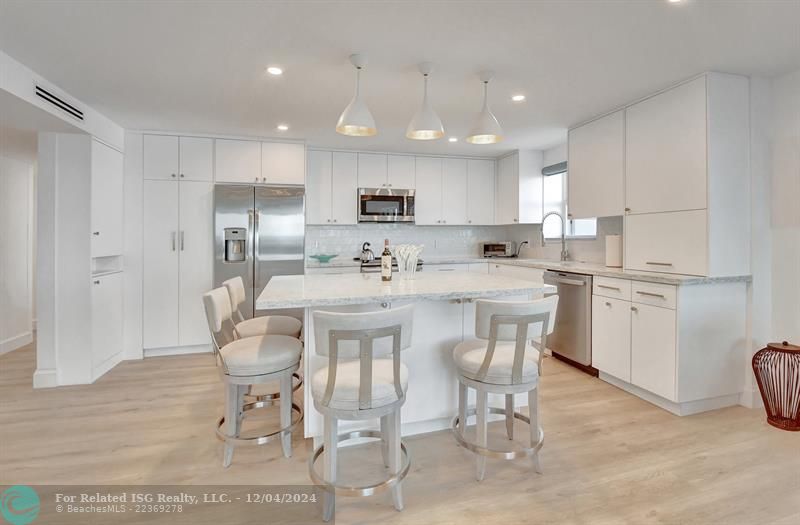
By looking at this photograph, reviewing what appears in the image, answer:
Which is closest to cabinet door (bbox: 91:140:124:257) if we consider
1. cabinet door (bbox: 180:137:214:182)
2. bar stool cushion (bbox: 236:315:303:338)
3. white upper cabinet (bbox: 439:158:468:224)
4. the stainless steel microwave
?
cabinet door (bbox: 180:137:214:182)

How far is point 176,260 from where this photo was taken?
13.5ft

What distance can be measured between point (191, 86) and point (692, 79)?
11.6 feet

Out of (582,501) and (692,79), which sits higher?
(692,79)

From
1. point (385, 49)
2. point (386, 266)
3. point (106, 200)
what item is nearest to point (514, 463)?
point (386, 266)

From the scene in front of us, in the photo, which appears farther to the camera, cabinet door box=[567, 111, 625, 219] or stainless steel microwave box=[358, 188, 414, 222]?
stainless steel microwave box=[358, 188, 414, 222]

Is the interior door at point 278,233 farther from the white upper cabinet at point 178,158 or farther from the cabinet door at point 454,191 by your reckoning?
the cabinet door at point 454,191

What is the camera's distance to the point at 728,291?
282 cm

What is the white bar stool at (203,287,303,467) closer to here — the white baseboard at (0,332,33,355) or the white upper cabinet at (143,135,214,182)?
the white upper cabinet at (143,135,214,182)

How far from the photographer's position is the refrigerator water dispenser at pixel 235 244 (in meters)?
4.15

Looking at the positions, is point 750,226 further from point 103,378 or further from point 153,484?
point 103,378

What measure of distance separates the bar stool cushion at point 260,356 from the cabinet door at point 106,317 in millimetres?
2156

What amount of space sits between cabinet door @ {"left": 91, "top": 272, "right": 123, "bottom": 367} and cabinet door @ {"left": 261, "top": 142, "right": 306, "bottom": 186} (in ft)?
5.77

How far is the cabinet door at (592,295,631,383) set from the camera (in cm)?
312

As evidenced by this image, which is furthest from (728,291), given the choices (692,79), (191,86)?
(191,86)
